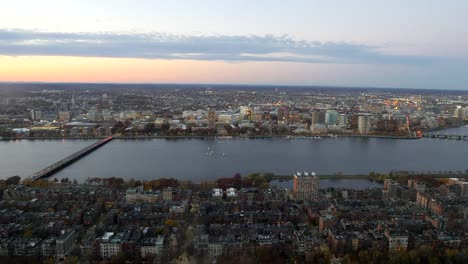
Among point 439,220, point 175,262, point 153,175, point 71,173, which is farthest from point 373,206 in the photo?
point 71,173

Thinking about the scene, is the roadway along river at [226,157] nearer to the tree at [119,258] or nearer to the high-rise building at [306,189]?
the high-rise building at [306,189]

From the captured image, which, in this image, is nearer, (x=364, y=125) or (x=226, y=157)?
(x=226, y=157)

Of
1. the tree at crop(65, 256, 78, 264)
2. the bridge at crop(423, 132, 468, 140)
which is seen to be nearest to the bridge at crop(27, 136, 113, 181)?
Answer: the tree at crop(65, 256, 78, 264)

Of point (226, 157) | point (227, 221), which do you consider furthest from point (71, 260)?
point (226, 157)

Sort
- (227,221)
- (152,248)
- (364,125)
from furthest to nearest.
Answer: (364,125) < (227,221) < (152,248)

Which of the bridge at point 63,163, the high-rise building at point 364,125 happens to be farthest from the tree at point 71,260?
the high-rise building at point 364,125

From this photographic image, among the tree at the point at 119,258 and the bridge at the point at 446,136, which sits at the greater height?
the tree at the point at 119,258

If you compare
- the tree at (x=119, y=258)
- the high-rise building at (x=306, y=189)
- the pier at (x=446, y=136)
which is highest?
the high-rise building at (x=306, y=189)

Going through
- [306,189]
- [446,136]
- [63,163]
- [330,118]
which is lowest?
[446,136]

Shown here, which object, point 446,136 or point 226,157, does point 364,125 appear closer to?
point 446,136
